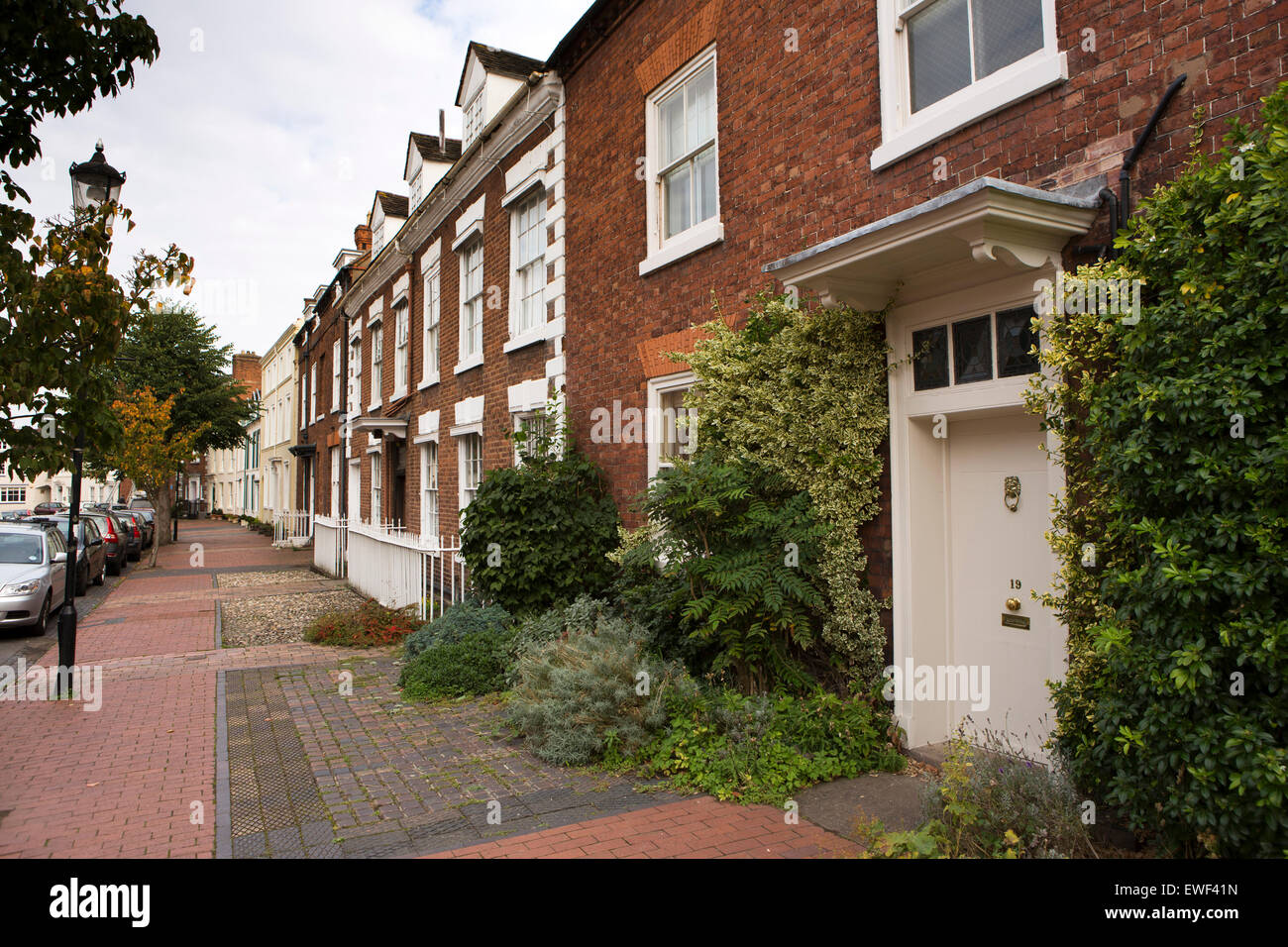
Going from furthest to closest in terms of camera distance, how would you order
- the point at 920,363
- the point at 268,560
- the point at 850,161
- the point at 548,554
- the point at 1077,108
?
the point at 268,560, the point at 548,554, the point at 850,161, the point at 920,363, the point at 1077,108

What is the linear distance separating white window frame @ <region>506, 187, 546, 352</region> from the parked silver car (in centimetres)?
763

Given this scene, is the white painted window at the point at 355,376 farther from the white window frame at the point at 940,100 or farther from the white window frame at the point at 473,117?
the white window frame at the point at 940,100

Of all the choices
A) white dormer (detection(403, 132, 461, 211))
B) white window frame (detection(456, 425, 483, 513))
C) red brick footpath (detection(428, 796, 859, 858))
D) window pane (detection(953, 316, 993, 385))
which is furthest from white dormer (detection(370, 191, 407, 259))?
red brick footpath (detection(428, 796, 859, 858))

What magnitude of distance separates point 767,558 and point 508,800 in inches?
90.2

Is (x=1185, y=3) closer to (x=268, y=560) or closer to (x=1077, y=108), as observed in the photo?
(x=1077, y=108)

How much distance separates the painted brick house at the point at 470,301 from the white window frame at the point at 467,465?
0.10 feet

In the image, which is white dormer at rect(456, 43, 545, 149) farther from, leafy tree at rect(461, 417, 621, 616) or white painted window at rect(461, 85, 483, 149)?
leafy tree at rect(461, 417, 621, 616)

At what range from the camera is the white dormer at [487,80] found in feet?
41.9

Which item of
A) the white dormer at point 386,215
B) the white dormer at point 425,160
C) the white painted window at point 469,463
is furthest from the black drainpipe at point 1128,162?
the white dormer at point 386,215

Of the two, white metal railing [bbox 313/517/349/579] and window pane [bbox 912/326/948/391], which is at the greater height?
window pane [bbox 912/326/948/391]

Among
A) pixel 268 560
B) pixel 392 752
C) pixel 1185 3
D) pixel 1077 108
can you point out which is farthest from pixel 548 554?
pixel 268 560

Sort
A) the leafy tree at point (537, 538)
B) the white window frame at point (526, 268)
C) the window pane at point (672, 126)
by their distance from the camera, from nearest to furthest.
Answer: the window pane at point (672, 126) → the leafy tree at point (537, 538) → the white window frame at point (526, 268)

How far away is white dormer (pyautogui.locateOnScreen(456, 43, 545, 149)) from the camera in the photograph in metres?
12.8

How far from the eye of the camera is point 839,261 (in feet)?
16.3
